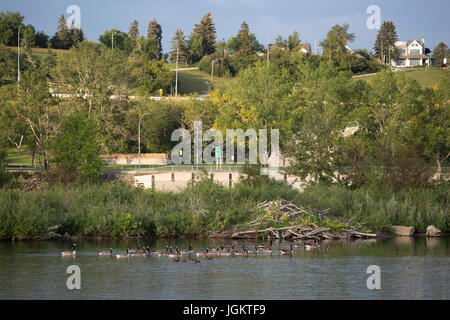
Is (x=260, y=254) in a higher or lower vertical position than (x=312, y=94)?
lower

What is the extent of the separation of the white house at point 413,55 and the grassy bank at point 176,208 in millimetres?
128906

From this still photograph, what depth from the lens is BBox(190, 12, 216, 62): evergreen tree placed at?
172200 millimetres

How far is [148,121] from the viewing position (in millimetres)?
93188

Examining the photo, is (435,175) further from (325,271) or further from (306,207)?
(325,271)

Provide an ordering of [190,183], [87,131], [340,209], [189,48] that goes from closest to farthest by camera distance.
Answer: [340,209]
[190,183]
[87,131]
[189,48]

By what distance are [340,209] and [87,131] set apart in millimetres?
22368

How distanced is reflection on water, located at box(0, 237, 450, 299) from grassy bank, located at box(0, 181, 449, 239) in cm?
249

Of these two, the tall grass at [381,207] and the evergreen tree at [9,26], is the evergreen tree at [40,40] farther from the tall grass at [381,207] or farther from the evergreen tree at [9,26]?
the tall grass at [381,207]

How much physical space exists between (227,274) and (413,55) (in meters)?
156

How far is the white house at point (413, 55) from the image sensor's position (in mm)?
178625

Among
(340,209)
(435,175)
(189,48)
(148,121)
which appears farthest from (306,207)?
(189,48)

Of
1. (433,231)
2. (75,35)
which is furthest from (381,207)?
(75,35)

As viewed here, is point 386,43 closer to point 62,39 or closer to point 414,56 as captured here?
point 414,56

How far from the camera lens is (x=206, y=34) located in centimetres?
17300
